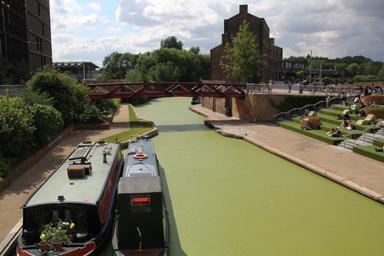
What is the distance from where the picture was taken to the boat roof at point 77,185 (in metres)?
10.7

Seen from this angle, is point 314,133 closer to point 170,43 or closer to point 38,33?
point 38,33

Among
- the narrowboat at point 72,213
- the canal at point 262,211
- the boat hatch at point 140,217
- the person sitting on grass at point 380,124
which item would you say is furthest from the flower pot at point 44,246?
the person sitting on grass at point 380,124

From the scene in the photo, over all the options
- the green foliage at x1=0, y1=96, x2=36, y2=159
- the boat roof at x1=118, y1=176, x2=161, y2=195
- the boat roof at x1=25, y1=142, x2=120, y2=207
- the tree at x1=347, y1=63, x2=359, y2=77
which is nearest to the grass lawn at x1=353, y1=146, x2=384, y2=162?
the boat roof at x1=25, y1=142, x2=120, y2=207

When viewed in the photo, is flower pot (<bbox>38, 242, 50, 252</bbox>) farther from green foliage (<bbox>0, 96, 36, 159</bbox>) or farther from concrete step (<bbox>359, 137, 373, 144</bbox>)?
concrete step (<bbox>359, 137, 373, 144</bbox>)

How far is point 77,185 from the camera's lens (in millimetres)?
11742

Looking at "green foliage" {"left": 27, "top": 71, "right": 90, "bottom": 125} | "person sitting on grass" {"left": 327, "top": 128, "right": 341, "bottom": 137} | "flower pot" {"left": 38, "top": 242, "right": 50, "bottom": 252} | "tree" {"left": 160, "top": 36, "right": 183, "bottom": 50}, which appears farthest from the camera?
"tree" {"left": 160, "top": 36, "right": 183, "bottom": 50}

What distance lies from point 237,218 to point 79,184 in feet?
18.5

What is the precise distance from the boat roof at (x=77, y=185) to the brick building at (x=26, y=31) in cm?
3492

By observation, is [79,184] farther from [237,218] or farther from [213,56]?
[213,56]

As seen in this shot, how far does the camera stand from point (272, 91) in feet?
130

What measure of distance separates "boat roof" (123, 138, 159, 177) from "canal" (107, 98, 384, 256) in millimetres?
1931

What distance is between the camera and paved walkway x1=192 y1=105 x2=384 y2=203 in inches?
680

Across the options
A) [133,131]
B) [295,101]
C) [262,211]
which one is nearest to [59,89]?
[133,131]

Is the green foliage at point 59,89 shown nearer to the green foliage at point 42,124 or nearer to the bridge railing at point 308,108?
the green foliage at point 42,124
